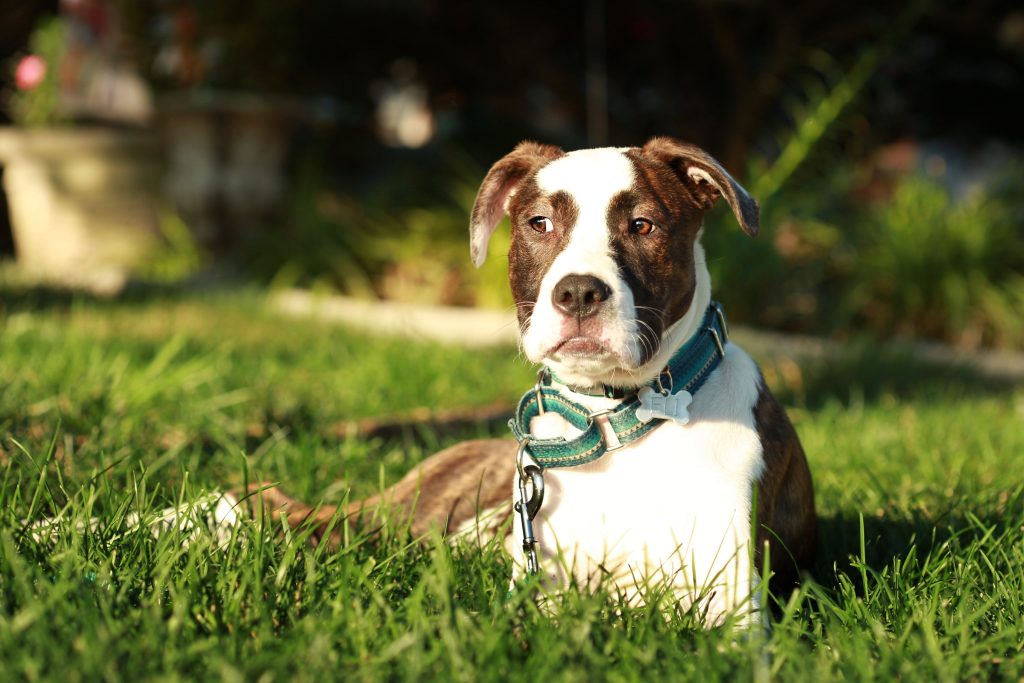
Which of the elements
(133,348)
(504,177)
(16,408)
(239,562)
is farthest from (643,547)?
(133,348)

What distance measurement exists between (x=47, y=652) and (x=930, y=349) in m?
6.38

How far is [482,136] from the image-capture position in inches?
432

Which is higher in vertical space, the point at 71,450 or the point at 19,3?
the point at 19,3

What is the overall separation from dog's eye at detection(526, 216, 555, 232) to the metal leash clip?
1.78 ft

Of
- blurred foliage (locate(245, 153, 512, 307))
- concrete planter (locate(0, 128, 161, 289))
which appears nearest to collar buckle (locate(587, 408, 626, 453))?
blurred foliage (locate(245, 153, 512, 307))

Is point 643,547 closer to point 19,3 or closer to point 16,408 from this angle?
point 16,408

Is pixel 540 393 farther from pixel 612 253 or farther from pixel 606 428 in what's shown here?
pixel 612 253

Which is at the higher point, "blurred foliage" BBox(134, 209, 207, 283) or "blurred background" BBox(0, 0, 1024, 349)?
"blurred background" BBox(0, 0, 1024, 349)

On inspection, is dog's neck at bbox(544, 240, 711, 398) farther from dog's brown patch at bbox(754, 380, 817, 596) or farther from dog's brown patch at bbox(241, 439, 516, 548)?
dog's brown patch at bbox(241, 439, 516, 548)

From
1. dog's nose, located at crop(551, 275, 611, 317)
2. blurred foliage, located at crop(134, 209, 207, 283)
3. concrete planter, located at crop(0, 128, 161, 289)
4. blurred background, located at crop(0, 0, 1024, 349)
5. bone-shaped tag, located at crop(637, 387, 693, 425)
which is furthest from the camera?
blurred foliage, located at crop(134, 209, 207, 283)

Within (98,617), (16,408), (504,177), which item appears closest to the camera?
(98,617)

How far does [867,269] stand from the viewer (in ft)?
24.5

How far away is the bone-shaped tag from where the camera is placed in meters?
2.37

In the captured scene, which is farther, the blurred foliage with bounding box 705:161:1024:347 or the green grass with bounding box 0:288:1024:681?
the blurred foliage with bounding box 705:161:1024:347
